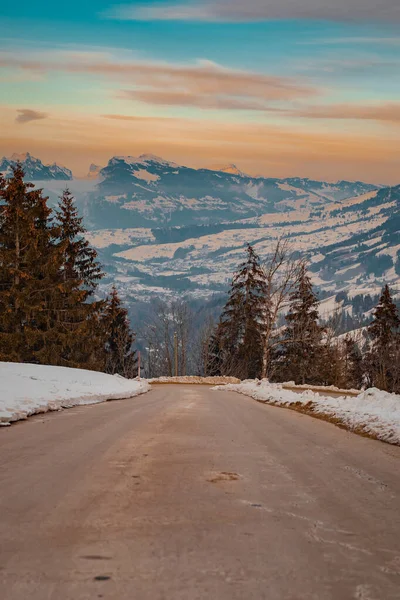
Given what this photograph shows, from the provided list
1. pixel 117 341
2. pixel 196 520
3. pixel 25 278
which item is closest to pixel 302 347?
pixel 117 341

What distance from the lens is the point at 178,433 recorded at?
10.2 metres

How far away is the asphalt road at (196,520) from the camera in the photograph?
363 cm

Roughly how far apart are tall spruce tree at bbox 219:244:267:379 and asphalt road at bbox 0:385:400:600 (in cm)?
5927

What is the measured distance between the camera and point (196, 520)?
16.0 feet

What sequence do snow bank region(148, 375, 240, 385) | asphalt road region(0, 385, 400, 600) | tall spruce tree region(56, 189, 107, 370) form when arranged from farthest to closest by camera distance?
snow bank region(148, 375, 240, 385) < tall spruce tree region(56, 189, 107, 370) < asphalt road region(0, 385, 400, 600)

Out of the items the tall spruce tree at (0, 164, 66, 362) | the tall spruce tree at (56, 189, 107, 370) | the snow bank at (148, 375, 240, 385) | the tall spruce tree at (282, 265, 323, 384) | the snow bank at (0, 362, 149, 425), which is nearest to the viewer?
the snow bank at (0, 362, 149, 425)

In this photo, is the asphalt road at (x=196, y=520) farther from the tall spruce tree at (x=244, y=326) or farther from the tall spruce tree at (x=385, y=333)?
the tall spruce tree at (x=385, y=333)

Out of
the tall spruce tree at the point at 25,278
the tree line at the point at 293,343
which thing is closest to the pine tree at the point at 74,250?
the tall spruce tree at the point at 25,278

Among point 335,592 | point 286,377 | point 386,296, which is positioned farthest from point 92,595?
point 386,296

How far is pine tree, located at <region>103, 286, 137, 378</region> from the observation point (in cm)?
7200

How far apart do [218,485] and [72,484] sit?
1383mm

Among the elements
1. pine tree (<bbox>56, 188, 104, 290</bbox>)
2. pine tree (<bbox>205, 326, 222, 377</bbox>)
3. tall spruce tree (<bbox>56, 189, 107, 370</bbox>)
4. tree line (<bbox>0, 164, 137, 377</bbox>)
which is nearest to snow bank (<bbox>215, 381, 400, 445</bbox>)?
tree line (<bbox>0, 164, 137, 377</bbox>)

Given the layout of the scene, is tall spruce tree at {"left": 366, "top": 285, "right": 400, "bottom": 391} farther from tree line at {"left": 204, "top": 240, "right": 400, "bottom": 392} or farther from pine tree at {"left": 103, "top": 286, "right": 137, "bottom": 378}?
pine tree at {"left": 103, "top": 286, "right": 137, "bottom": 378}

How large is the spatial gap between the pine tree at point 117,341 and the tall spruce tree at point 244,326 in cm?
1098
